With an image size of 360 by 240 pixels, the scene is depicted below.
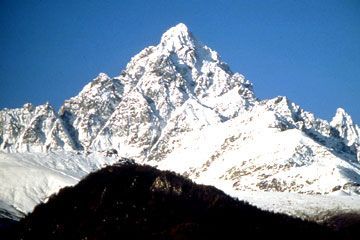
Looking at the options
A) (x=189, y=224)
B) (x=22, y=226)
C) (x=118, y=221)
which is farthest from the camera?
(x=22, y=226)

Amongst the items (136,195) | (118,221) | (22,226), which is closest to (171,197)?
(136,195)

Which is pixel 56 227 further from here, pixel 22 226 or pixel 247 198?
pixel 247 198

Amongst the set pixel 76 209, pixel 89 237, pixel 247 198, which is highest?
pixel 247 198

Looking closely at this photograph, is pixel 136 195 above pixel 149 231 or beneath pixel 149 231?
above

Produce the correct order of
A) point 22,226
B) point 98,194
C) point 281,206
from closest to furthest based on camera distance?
point 22,226
point 98,194
point 281,206

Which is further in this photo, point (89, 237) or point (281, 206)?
point (281, 206)

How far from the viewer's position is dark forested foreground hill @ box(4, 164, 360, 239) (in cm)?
13700

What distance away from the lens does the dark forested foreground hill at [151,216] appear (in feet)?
449

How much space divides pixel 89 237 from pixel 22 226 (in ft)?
74.7

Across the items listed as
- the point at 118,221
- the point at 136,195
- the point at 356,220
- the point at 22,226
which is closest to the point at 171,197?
the point at 136,195

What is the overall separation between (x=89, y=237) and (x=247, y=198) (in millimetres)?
71072

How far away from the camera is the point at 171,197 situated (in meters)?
161

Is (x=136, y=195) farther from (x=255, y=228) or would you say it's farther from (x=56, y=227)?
(x=255, y=228)

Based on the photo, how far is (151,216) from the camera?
14512cm
